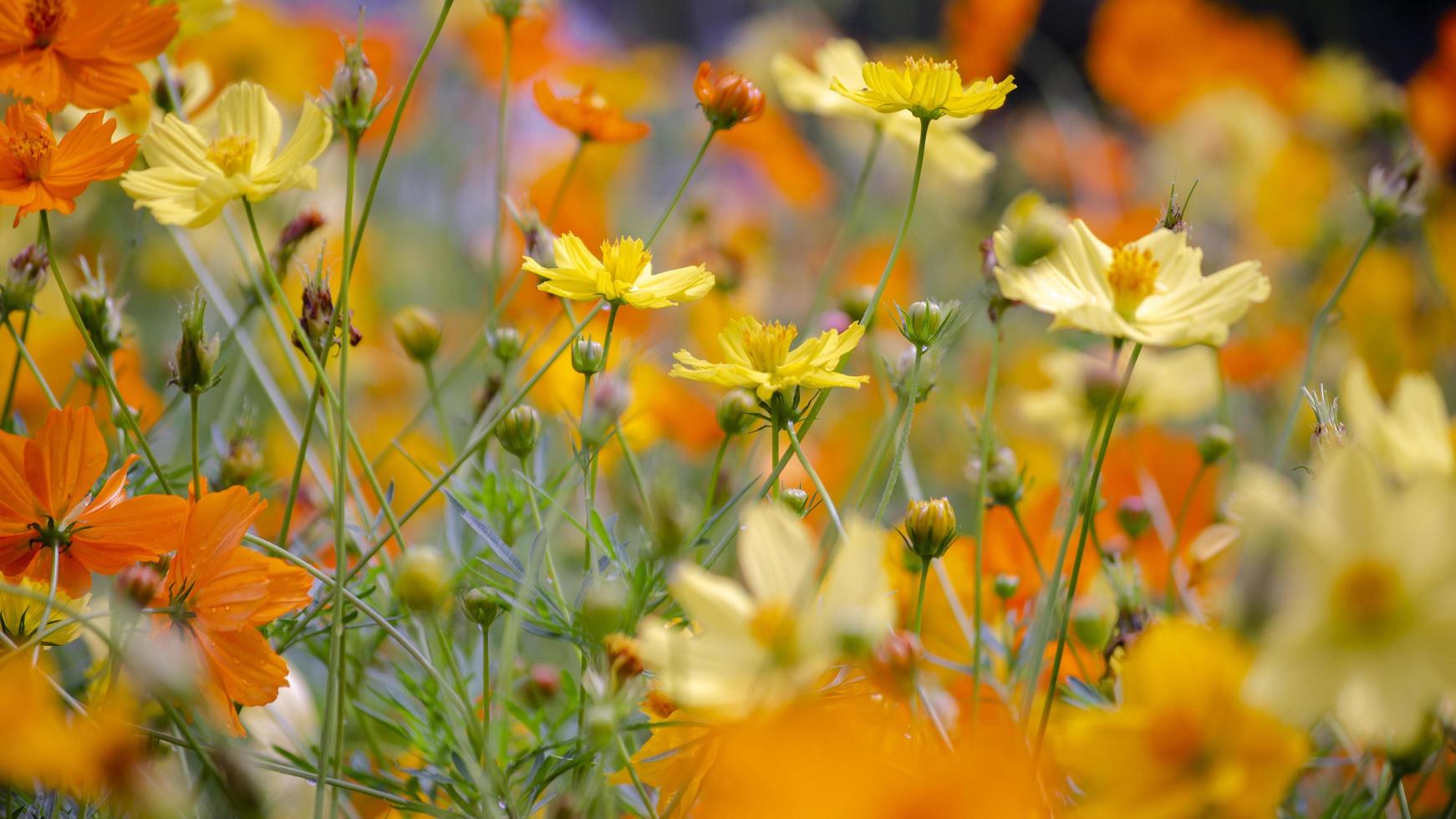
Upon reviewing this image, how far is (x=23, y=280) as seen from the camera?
42 centimetres

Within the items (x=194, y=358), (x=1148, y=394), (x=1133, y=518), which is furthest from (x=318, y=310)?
(x=1148, y=394)

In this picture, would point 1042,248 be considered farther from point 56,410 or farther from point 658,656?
point 56,410

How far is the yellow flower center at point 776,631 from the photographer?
10.0 inches

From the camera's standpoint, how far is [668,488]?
28 cm

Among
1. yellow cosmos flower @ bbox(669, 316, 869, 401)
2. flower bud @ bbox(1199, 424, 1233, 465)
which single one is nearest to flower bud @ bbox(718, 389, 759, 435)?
yellow cosmos flower @ bbox(669, 316, 869, 401)

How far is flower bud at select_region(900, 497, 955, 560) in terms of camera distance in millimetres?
366

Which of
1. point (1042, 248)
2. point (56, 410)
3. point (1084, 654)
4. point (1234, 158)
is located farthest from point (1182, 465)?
point (1234, 158)

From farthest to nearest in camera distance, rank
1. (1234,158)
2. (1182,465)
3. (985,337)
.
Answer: (1234,158), (985,337), (1182,465)

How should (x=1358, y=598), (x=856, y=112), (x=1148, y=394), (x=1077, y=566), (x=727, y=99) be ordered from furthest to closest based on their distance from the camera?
(x=1148, y=394) < (x=856, y=112) < (x=727, y=99) < (x=1077, y=566) < (x=1358, y=598)

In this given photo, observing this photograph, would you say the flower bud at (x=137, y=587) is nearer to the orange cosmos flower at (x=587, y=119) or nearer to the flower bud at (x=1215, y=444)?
the orange cosmos flower at (x=587, y=119)

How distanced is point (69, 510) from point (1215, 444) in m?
0.49

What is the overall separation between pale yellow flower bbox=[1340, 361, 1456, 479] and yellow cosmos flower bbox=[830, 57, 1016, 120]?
0.19 metres

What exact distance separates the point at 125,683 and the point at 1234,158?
163 centimetres

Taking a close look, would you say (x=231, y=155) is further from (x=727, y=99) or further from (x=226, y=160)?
(x=727, y=99)
